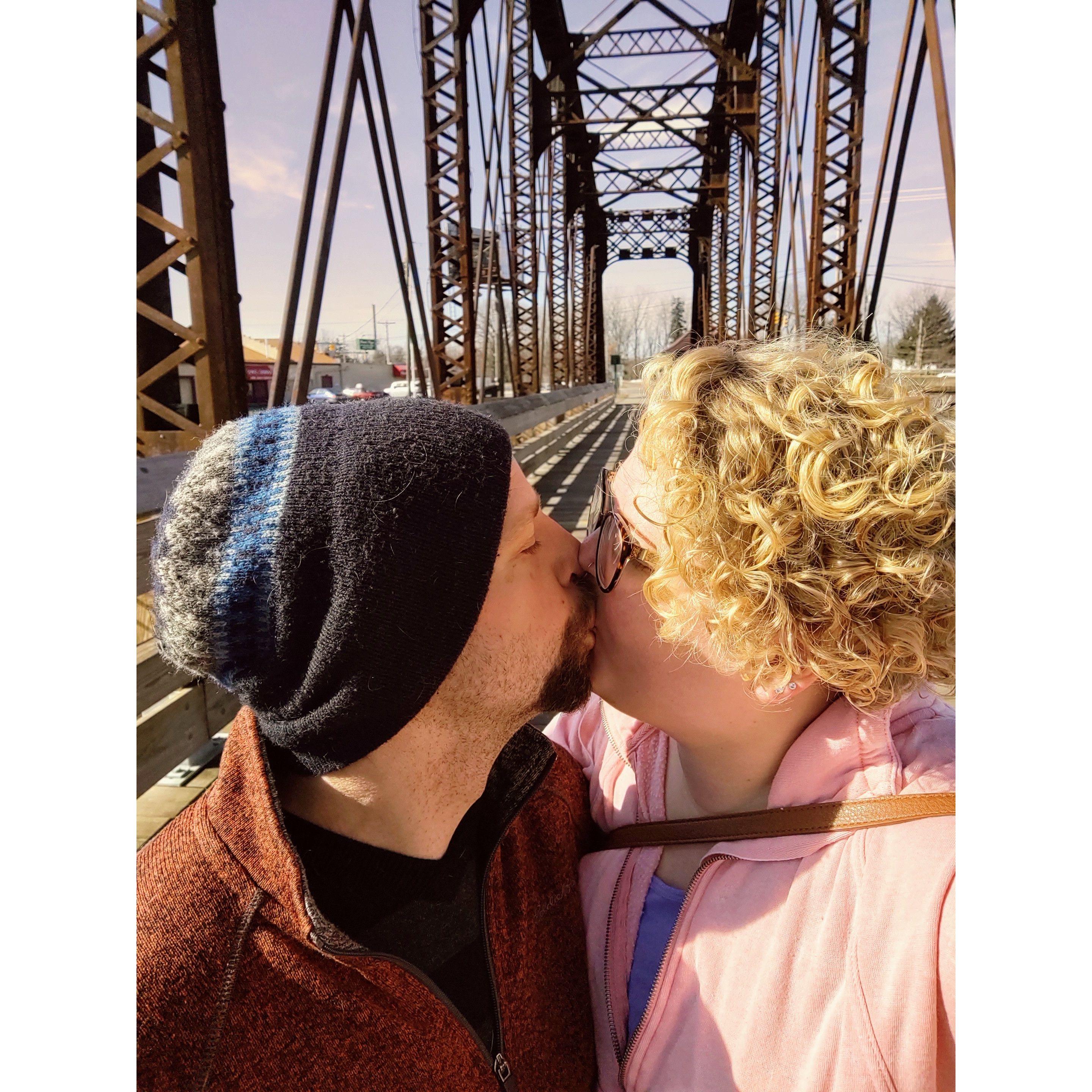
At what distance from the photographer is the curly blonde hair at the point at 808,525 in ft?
3.93

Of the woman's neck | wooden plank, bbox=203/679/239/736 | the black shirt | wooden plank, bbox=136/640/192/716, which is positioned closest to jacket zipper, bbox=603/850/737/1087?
the woman's neck

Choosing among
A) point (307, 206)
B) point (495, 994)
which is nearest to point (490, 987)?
point (495, 994)

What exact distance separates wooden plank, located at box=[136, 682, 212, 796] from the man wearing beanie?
1265 mm

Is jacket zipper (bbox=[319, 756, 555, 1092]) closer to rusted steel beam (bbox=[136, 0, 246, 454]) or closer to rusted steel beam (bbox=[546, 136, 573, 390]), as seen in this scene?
rusted steel beam (bbox=[136, 0, 246, 454])

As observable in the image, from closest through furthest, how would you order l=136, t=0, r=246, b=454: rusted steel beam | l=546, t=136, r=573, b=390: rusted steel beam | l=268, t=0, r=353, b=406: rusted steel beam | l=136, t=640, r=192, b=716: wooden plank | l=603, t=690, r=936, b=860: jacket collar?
l=603, t=690, r=936, b=860: jacket collar → l=136, t=640, r=192, b=716: wooden plank → l=136, t=0, r=246, b=454: rusted steel beam → l=268, t=0, r=353, b=406: rusted steel beam → l=546, t=136, r=573, b=390: rusted steel beam

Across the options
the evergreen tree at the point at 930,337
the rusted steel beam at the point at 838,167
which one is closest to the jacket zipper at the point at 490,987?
the evergreen tree at the point at 930,337

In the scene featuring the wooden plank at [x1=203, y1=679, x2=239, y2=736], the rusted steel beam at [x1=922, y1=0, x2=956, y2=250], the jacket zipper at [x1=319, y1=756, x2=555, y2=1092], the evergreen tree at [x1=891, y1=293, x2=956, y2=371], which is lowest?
the wooden plank at [x1=203, y1=679, x2=239, y2=736]

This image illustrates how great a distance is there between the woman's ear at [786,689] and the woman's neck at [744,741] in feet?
0.13

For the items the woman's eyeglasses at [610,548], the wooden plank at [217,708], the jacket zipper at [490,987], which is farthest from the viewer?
the wooden plank at [217,708]

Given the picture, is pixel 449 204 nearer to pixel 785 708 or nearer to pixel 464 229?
pixel 464 229

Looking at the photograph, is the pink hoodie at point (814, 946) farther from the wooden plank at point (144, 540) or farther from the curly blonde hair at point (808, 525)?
the wooden plank at point (144, 540)

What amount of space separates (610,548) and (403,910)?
2.53 feet

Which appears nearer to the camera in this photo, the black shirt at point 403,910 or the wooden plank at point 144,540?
the black shirt at point 403,910

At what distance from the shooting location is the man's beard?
1438mm
